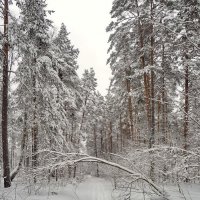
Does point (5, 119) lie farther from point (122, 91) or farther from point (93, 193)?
point (122, 91)

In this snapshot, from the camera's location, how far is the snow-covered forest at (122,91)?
768 cm

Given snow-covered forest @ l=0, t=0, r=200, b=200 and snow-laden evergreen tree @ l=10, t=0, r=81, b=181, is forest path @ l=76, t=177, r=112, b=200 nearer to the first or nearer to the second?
snow-covered forest @ l=0, t=0, r=200, b=200

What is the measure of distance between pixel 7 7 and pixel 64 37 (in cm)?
1240

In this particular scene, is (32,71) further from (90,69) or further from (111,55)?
(90,69)

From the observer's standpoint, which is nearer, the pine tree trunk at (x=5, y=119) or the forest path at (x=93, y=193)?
the pine tree trunk at (x=5, y=119)

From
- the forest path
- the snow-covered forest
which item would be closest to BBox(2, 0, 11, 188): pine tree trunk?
the snow-covered forest

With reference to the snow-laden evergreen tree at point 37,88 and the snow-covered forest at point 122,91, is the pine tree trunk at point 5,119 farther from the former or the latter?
the snow-laden evergreen tree at point 37,88

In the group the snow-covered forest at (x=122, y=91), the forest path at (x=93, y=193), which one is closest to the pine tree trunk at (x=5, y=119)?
the snow-covered forest at (x=122, y=91)

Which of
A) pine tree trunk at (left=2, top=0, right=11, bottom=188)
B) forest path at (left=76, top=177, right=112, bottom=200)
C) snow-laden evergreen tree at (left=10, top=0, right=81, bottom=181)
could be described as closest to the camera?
pine tree trunk at (left=2, top=0, right=11, bottom=188)

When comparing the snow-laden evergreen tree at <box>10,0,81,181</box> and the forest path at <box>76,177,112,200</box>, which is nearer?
the snow-laden evergreen tree at <box>10,0,81,181</box>

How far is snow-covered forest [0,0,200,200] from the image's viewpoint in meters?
7.68

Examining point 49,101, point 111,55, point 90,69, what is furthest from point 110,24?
point 90,69

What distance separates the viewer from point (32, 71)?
1128 cm

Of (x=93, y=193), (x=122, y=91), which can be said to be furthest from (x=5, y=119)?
(x=122, y=91)
